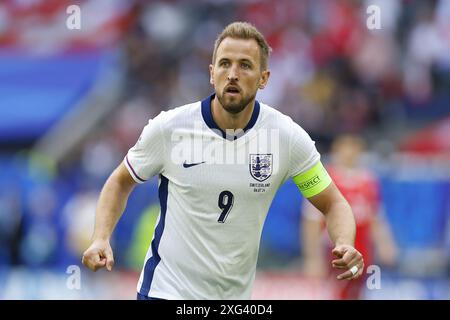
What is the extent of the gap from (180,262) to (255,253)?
476mm

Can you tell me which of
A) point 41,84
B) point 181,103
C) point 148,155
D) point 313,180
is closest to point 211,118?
point 148,155

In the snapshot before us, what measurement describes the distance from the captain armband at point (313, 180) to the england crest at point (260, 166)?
0.26 m

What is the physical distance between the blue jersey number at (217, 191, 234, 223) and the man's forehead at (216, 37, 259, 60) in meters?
0.85

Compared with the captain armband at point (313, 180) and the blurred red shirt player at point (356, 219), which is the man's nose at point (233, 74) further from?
the blurred red shirt player at point (356, 219)

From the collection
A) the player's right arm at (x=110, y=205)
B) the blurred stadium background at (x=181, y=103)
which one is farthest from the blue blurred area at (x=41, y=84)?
the player's right arm at (x=110, y=205)

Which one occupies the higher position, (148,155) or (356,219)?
(356,219)

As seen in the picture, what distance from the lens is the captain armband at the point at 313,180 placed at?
6305 millimetres

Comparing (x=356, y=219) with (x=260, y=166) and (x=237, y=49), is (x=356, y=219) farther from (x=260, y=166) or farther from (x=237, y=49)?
(x=237, y=49)

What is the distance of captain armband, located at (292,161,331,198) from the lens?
248 inches

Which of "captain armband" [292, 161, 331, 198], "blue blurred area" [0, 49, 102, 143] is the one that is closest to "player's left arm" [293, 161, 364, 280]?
"captain armband" [292, 161, 331, 198]

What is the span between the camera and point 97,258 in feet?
18.7

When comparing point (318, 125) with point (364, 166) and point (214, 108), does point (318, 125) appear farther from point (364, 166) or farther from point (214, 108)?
point (214, 108)

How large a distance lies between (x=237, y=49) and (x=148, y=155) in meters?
0.86

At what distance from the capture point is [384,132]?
15320 mm
